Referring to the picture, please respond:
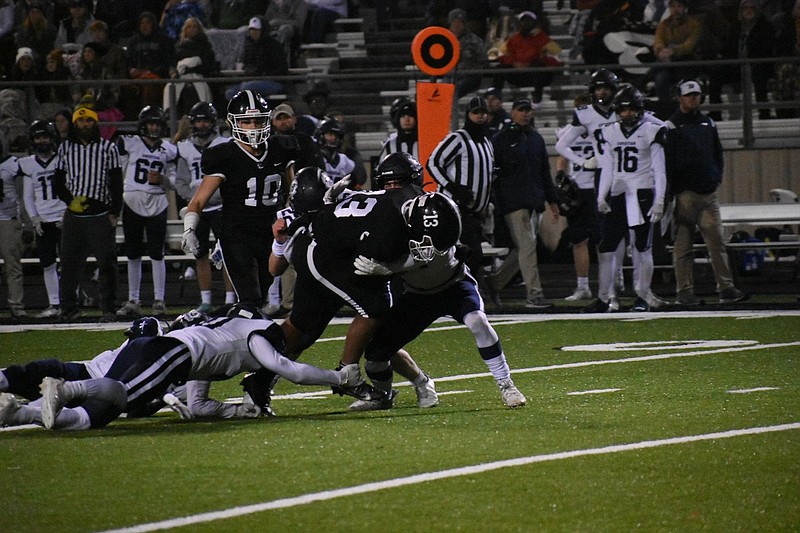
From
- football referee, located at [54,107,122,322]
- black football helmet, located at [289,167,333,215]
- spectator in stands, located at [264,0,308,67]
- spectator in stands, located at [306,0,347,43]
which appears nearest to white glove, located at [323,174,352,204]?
black football helmet, located at [289,167,333,215]

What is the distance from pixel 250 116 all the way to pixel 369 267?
6.55 ft

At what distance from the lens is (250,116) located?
827cm

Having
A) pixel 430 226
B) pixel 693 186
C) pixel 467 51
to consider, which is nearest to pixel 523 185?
pixel 693 186

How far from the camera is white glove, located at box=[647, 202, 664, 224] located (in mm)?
11461

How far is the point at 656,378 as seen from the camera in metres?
7.95

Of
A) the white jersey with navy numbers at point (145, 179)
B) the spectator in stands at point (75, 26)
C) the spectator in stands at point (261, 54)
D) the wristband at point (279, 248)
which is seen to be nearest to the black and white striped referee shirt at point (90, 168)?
the white jersey with navy numbers at point (145, 179)

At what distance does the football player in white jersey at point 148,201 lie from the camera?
1249 cm

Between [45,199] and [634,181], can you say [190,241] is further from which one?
[45,199]

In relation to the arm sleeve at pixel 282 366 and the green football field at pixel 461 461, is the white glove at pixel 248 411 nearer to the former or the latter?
the green football field at pixel 461 461

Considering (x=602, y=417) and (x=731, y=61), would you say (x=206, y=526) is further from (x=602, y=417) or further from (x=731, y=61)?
(x=731, y=61)

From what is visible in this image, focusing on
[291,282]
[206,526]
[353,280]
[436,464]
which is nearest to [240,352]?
[353,280]

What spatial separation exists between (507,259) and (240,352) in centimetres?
635

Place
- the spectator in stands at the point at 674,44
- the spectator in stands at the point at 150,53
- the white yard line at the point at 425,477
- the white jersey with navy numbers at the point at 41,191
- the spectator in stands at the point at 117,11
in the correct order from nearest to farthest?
the white yard line at the point at 425,477 < the white jersey with navy numbers at the point at 41,191 < the spectator in stands at the point at 674,44 < the spectator in stands at the point at 150,53 < the spectator in stands at the point at 117,11

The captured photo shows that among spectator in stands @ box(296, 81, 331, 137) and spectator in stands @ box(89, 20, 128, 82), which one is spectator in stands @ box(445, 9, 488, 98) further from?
spectator in stands @ box(89, 20, 128, 82)
